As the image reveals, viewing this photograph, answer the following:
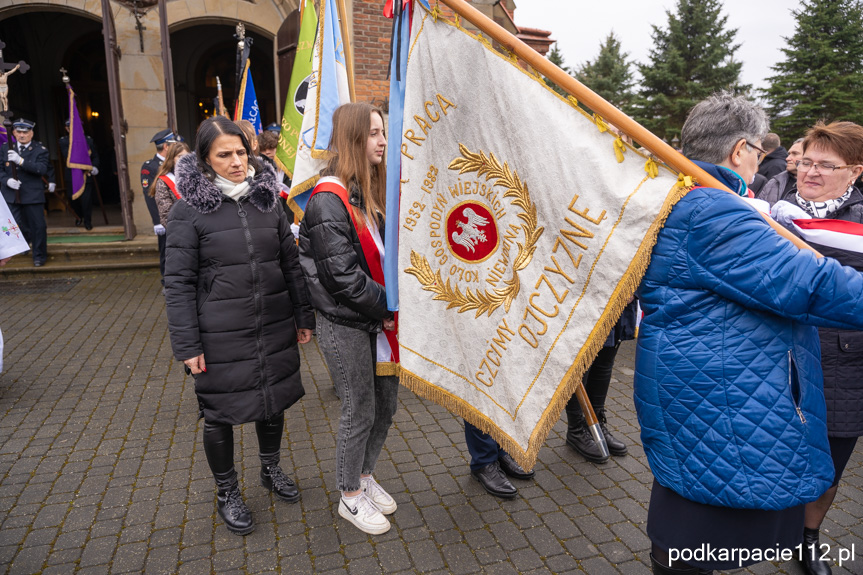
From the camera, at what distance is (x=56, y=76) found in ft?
47.7

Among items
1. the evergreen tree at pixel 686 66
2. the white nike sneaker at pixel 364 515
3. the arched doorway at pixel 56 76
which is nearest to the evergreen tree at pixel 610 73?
the evergreen tree at pixel 686 66

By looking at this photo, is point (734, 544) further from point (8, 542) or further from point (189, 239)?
point (8, 542)

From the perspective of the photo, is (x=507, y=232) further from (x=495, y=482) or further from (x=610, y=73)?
(x=610, y=73)

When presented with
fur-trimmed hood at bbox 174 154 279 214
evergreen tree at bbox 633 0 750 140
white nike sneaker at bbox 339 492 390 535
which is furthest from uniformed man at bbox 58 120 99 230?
evergreen tree at bbox 633 0 750 140

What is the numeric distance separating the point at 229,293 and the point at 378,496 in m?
1.40

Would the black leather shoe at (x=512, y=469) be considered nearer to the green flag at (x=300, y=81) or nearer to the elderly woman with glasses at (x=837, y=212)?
the elderly woman with glasses at (x=837, y=212)

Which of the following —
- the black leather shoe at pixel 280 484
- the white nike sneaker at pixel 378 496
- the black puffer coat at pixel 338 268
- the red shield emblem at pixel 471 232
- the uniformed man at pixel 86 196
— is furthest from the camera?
the uniformed man at pixel 86 196

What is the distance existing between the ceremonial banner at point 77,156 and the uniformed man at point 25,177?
1530mm

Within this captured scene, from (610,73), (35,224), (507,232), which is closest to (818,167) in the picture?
(507,232)

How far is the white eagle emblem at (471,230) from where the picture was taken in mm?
2246

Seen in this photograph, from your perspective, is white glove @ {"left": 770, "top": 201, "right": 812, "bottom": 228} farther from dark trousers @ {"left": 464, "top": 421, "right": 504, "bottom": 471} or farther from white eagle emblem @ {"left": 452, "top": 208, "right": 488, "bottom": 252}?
dark trousers @ {"left": 464, "top": 421, "right": 504, "bottom": 471}

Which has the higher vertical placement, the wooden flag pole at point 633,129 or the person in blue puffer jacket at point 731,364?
the wooden flag pole at point 633,129

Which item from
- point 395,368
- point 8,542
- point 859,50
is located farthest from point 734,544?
point 859,50

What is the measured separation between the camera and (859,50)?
74.1 ft
